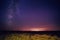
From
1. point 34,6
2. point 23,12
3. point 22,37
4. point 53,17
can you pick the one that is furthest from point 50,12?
point 22,37

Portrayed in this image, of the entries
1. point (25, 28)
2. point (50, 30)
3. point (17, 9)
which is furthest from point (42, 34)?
point (17, 9)

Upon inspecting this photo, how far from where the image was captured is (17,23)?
4.39 feet

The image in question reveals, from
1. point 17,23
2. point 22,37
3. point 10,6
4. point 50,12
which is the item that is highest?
point 10,6

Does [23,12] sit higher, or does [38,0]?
[38,0]

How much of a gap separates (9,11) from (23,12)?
0.17 meters

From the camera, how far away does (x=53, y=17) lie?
1.28 metres

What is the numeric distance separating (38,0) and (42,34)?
1.27ft

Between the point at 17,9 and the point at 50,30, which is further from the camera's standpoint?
the point at 17,9

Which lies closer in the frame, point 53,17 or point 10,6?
point 53,17

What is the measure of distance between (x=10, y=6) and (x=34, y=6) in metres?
0.29

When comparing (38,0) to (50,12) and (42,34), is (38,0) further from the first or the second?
(42,34)

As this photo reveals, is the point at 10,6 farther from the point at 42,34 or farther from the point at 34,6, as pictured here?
the point at 42,34

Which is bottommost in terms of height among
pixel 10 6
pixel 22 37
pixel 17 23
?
pixel 22 37

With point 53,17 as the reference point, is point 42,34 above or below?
below
